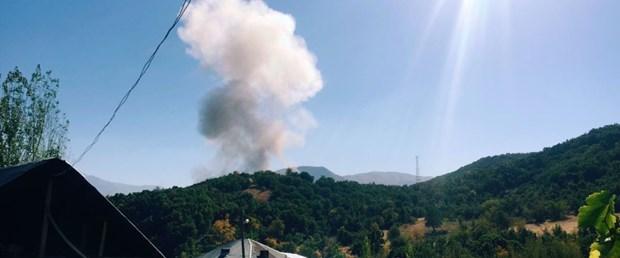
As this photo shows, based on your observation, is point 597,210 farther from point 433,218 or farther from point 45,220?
point 433,218

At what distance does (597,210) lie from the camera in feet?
6.51

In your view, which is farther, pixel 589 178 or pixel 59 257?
pixel 589 178

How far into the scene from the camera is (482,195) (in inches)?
4705

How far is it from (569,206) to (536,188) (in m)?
13.4

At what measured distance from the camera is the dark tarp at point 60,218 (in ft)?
28.1

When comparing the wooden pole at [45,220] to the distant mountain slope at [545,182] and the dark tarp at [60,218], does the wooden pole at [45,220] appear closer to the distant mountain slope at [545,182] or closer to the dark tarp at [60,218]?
the dark tarp at [60,218]

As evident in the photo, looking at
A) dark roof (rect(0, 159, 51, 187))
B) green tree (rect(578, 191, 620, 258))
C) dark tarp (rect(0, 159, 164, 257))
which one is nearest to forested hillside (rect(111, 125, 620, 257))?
dark tarp (rect(0, 159, 164, 257))

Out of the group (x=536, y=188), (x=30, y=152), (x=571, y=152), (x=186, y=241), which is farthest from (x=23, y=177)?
(x=571, y=152)

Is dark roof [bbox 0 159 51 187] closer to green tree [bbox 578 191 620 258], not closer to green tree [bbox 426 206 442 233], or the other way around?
green tree [bbox 578 191 620 258]

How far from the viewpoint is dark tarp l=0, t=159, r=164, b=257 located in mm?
8578

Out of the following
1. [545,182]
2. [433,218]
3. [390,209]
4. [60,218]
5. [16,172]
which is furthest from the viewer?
[390,209]

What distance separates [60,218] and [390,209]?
106m

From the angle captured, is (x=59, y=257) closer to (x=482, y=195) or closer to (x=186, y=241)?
(x=186, y=241)

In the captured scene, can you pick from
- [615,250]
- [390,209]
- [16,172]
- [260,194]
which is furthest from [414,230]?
[615,250]
